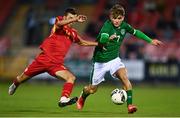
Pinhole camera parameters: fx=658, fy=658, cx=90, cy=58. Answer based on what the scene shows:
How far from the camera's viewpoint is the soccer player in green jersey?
1295cm

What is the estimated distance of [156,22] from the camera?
29.8m

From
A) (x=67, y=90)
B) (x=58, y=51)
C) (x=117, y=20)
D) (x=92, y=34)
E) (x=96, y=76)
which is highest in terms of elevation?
(x=117, y=20)

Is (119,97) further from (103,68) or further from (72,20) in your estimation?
(72,20)

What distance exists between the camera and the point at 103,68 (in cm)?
1361

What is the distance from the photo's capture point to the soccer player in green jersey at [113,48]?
12.9 m

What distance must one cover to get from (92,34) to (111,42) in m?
16.6

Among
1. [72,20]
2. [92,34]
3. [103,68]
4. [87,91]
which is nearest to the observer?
[72,20]

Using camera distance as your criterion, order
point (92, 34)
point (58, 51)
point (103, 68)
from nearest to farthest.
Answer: point (58, 51) < point (103, 68) < point (92, 34)

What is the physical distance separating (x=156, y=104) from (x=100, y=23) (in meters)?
14.1

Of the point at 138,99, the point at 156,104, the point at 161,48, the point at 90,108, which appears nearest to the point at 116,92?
the point at 90,108

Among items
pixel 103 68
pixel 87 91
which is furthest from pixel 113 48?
pixel 87 91

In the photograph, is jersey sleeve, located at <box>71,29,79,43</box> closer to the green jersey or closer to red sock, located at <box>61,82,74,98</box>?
the green jersey

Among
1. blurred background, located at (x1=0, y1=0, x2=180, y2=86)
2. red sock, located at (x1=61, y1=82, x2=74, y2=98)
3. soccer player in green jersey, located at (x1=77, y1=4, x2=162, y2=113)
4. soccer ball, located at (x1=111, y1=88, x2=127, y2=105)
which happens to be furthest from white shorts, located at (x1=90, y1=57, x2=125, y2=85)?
blurred background, located at (x1=0, y1=0, x2=180, y2=86)

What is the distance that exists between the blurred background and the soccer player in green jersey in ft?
40.2
